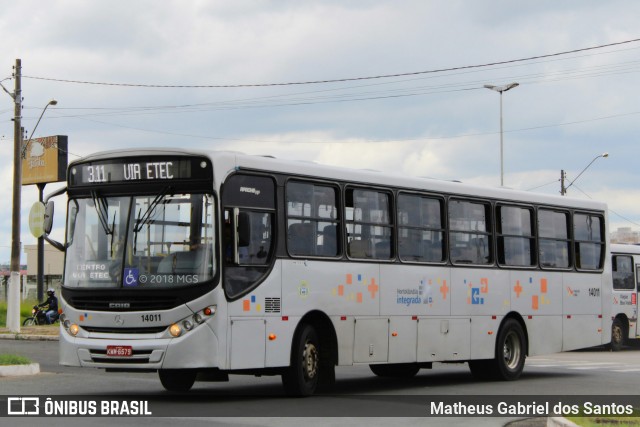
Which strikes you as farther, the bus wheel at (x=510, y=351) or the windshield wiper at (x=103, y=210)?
the bus wheel at (x=510, y=351)

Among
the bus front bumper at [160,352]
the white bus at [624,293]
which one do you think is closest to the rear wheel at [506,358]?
the bus front bumper at [160,352]

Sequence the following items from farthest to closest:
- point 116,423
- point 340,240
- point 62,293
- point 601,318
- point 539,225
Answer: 1. point 601,318
2. point 539,225
3. point 340,240
4. point 62,293
5. point 116,423

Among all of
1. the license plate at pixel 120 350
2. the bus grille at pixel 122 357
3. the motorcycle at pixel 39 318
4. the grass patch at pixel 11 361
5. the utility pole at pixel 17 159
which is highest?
the utility pole at pixel 17 159

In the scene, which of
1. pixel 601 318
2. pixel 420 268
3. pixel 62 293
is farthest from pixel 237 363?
pixel 601 318

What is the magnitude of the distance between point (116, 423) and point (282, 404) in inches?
124

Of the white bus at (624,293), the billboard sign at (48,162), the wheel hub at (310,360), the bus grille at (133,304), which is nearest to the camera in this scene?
the bus grille at (133,304)

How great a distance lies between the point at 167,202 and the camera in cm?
1552

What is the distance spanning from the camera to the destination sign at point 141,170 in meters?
15.5

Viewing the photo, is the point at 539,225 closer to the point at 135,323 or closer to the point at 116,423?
the point at 135,323

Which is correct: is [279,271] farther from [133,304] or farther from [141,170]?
[141,170]

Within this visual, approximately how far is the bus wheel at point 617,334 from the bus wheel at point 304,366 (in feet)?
62.9

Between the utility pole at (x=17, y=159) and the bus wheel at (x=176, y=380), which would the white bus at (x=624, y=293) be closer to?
the utility pole at (x=17, y=159)

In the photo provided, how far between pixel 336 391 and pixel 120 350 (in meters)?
4.22

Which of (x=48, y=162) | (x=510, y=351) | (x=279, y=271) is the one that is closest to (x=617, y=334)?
(x=510, y=351)
